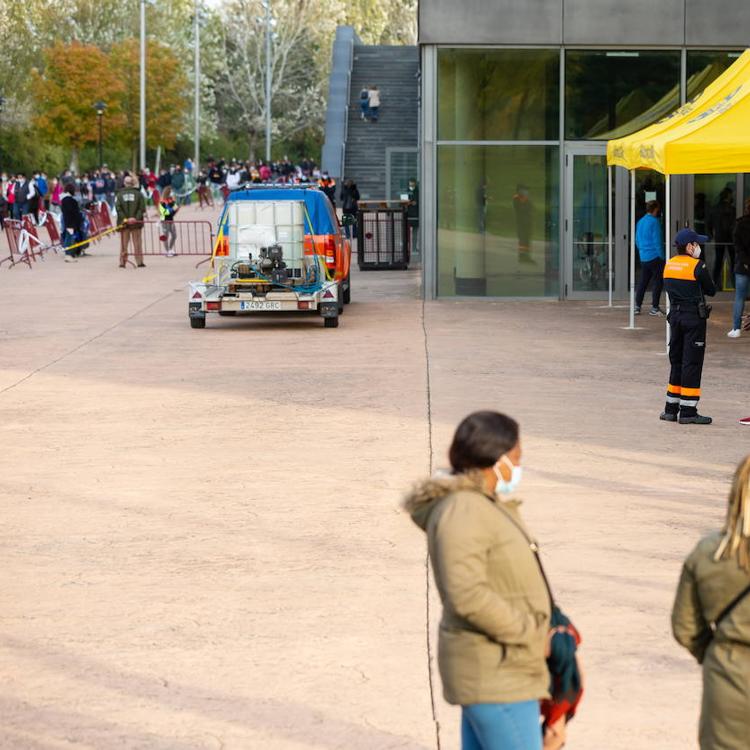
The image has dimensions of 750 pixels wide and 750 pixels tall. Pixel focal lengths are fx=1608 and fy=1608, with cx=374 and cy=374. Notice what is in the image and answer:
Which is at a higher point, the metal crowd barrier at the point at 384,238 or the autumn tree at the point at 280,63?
the autumn tree at the point at 280,63

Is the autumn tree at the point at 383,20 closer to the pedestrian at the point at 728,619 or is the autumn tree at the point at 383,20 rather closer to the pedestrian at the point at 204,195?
the pedestrian at the point at 204,195

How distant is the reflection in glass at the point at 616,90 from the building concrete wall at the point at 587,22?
34cm

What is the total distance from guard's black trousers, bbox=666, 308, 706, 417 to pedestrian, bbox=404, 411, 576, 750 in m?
9.12

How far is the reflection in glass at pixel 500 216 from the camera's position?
26.0 meters

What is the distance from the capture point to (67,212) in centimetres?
3678

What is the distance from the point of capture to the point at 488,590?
4.09 meters

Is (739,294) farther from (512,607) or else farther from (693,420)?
(512,607)

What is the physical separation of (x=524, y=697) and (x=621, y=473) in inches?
280

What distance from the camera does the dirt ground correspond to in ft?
20.6

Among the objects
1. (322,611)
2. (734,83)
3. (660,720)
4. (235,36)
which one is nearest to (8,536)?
(322,611)

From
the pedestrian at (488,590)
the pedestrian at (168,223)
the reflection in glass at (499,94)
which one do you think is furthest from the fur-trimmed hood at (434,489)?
the pedestrian at (168,223)

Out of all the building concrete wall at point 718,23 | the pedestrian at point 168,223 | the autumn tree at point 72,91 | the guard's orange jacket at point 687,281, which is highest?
the autumn tree at point 72,91

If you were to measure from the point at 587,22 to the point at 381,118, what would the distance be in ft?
77.5

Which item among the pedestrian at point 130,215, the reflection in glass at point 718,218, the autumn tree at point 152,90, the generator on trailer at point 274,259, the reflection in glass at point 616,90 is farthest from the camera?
the autumn tree at point 152,90
